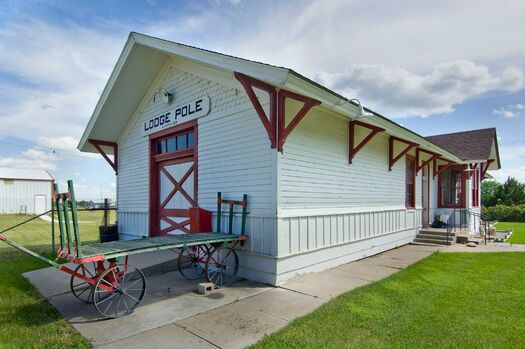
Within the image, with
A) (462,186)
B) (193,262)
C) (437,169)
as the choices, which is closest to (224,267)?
(193,262)

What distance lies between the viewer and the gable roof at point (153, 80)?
4.92 metres

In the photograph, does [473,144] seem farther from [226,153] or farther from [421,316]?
[421,316]

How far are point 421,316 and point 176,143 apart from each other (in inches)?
261

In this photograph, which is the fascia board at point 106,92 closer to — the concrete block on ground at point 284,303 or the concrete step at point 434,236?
the concrete block on ground at point 284,303

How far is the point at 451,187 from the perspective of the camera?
13852mm

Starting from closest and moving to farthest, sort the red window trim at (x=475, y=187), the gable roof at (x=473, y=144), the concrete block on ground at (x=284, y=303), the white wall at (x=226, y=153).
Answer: the concrete block on ground at (x=284, y=303) → the white wall at (x=226, y=153) → the gable roof at (x=473, y=144) → the red window trim at (x=475, y=187)

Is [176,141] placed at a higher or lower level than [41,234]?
higher

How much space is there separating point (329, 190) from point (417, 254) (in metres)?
3.63

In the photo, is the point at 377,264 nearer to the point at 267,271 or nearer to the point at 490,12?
the point at 267,271

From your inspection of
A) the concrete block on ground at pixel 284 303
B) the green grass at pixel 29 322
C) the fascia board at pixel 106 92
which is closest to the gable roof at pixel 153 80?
the fascia board at pixel 106 92

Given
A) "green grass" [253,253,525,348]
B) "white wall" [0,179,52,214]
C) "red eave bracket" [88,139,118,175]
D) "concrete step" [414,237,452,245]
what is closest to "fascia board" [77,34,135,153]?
"red eave bracket" [88,139,118,175]

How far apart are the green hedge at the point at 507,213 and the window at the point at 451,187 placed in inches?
628

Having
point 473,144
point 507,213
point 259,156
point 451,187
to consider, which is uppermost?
point 473,144

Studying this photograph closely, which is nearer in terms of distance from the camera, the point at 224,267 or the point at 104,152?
the point at 224,267
